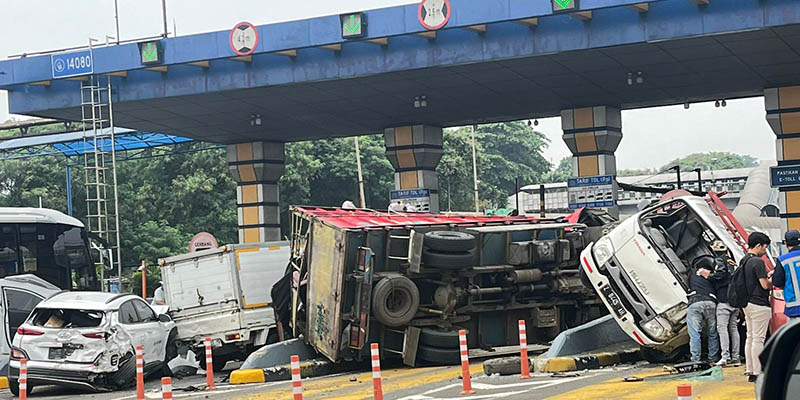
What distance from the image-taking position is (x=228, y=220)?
54125mm

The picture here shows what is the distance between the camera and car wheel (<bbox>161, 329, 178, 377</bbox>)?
1970 centimetres

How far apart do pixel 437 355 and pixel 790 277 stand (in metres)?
7.51

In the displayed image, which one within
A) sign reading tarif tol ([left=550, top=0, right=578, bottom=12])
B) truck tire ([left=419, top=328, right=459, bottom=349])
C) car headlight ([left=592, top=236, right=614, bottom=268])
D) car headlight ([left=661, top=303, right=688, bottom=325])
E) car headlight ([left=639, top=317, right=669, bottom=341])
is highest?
sign reading tarif tol ([left=550, top=0, right=578, bottom=12])

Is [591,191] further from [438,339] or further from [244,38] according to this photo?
[438,339]

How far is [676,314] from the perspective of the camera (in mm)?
14492

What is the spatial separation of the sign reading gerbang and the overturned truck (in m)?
13.1

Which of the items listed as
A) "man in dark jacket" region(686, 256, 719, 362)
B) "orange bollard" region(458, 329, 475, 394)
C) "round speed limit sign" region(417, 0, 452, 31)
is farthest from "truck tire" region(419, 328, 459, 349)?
"round speed limit sign" region(417, 0, 452, 31)

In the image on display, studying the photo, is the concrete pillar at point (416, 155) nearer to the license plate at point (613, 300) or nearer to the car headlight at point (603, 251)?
the car headlight at point (603, 251)

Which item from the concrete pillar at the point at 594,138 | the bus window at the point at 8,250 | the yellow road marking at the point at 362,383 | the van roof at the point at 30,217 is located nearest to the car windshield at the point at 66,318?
the yellow road marking at the point at 362,383

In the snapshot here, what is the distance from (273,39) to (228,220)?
2722cm

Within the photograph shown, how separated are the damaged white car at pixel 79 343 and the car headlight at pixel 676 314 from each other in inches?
339

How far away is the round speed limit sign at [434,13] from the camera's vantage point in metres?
25.5

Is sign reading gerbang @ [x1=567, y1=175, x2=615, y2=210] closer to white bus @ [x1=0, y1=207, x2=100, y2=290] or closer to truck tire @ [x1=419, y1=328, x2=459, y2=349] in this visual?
white bus @ [x1=0, y1=207, x2=100, y2=290]

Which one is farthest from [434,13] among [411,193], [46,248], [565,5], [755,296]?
[755,296]
